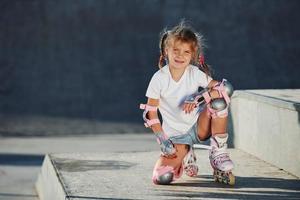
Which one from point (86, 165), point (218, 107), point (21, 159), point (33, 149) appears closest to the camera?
point (218, 107)

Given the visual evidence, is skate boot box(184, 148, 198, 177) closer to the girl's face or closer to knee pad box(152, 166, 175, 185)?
knee pad box(152, 166, 175, 185)

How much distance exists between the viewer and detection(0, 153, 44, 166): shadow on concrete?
5984 millimetres

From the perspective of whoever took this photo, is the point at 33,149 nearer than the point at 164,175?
No

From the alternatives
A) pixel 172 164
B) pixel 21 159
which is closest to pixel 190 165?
pixel 172 164

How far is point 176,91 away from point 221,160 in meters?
0.44

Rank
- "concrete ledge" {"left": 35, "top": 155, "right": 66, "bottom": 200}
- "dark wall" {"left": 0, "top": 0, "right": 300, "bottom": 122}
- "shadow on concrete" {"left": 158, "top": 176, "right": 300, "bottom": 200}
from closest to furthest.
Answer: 1. "shadow on concrete" {"left": 158, "top": 176, "right": 300, "bottom": 200}
2. "concrete ledge" {"left": 35, "top": 155, "right": 66, "bottom": 200}
3. "dark wall" {"left": 0, "top": 0, "right": 300, "bottom": 122}

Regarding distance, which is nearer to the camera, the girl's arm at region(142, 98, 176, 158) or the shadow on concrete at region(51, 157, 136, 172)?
the girl's arm at region(142, 98, 176, 158)

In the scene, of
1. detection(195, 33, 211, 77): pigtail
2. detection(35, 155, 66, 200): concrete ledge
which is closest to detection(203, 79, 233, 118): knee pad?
detection(195, 33, 211, 77): pigtail

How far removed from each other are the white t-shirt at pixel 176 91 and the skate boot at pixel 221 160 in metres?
0.18

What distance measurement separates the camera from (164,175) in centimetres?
378

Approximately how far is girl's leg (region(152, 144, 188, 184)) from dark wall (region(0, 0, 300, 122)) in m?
5.19

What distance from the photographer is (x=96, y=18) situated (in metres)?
10.6

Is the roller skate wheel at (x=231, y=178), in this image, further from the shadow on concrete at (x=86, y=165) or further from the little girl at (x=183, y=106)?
the shadow on concrete at (x=86, y=165)

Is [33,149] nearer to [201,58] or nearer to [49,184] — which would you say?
[49,184]
